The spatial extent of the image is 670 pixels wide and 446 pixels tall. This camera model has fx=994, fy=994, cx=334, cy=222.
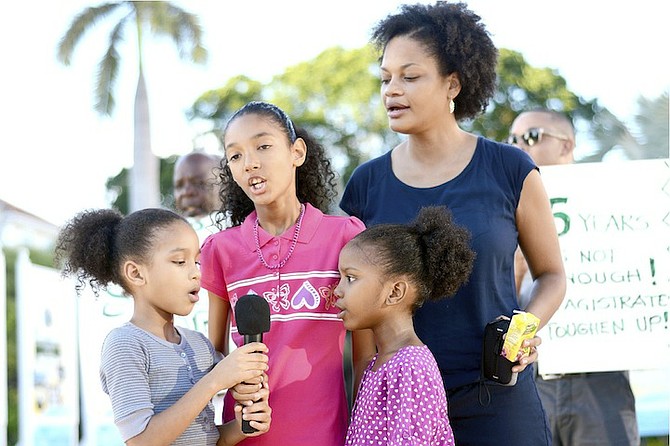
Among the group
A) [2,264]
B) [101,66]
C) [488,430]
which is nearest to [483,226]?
[488,430]

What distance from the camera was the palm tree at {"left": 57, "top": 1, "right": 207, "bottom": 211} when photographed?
794 inches

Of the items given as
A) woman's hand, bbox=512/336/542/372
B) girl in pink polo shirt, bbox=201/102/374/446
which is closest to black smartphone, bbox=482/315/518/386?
woman's hand, bbox=512/336/542/372

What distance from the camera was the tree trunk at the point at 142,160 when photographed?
2141cm

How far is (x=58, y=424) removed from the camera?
827cm

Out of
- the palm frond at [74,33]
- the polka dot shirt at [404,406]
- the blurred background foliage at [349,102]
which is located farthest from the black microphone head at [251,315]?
the blurred background foliage at [349,102]

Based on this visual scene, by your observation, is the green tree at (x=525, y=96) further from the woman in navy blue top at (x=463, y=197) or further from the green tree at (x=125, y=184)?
the woman in navy blue top at (x=463, y=197)

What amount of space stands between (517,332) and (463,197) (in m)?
0.60

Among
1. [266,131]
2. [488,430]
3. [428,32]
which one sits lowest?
[488,430]

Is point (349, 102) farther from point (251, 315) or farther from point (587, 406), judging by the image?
point (251, 315)

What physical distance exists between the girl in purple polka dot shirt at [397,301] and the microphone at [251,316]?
16.9 inches

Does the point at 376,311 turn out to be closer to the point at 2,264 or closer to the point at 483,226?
the point at 483,226

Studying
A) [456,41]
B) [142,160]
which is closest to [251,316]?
[456,41]

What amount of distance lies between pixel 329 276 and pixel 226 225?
2.24 feet

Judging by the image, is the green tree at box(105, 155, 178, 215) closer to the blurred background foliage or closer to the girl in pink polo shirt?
the blurred background foliage
